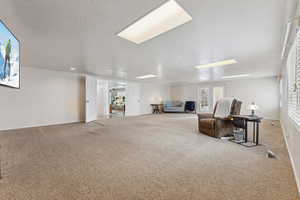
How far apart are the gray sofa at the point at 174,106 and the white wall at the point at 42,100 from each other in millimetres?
6255

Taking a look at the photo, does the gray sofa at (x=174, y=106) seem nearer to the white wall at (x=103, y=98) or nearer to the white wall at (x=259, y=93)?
the white wall at (x=259, y=93)

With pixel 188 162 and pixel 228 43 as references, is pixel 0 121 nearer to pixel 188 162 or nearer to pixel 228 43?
pixel 188 162

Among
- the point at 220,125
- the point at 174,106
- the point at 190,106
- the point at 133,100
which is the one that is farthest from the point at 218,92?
the point at 220,125

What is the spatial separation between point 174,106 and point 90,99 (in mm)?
6469

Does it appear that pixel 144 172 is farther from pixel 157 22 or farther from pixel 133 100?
pixel 133 100

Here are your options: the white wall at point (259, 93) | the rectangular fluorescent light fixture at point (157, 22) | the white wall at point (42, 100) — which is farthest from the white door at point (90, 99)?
the white wall at point (259, 93)

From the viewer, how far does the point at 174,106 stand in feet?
35.3

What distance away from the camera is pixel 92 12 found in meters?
1.90

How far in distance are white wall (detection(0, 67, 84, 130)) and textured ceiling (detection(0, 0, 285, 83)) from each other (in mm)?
1745

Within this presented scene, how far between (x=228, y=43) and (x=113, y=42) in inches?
96.7

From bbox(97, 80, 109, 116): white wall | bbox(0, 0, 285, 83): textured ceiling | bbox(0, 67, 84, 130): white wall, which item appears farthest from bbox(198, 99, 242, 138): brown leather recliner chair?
bbox(97, 80, 109, 116): white wall

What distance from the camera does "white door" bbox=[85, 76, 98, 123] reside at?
6033mm

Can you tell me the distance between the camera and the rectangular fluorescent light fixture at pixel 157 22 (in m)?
1.90

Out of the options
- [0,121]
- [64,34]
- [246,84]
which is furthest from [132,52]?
[246,84]
